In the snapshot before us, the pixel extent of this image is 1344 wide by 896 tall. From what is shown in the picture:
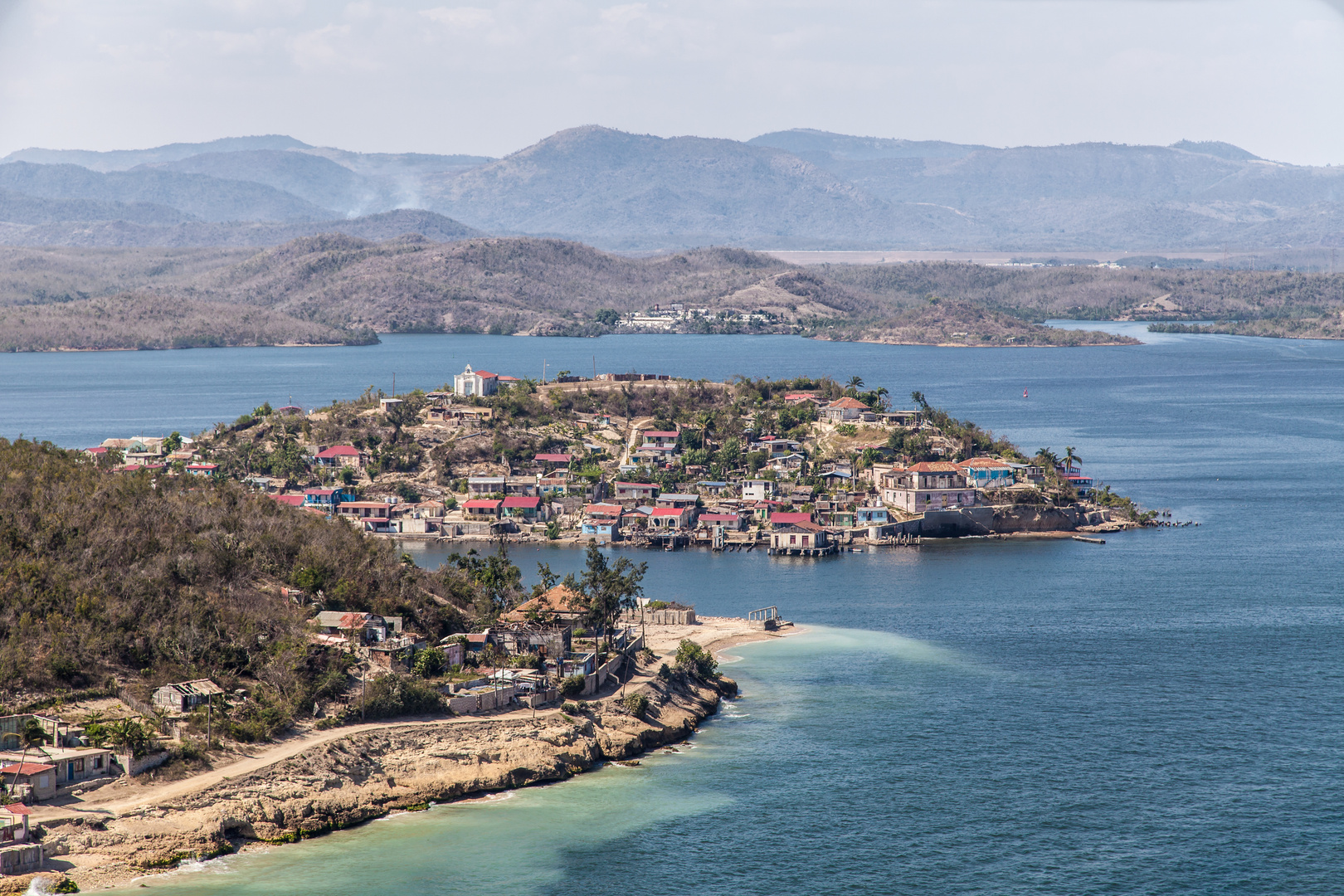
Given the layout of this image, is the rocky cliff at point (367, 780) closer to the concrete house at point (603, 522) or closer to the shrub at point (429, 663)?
the shrub at point (429, 663)

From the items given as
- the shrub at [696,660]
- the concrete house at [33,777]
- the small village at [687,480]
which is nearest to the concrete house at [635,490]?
the small village at [687,480]

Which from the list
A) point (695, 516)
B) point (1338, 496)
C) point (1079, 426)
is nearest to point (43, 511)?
point (695, 516)

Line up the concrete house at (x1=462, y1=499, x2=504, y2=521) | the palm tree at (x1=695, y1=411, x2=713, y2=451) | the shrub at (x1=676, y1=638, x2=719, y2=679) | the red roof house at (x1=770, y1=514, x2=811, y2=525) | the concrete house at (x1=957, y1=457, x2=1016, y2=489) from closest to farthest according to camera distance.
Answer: the shrub at (x1=676, y1=638, x2=719, y2=679)
the red roof house at (x1=770, y1=514, x2=811, y2=525)
the concrete house at (x1=462, y1=499, x2=504, y2=521)
the concrete house at (x1=957, y1=457, x2=1016, y2=489)
the palm tree at (x1=695, y1=411, x2=713, y2=451)

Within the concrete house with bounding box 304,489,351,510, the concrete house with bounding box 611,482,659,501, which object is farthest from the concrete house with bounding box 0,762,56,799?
the concrete house with bounding box 611,482,659,501

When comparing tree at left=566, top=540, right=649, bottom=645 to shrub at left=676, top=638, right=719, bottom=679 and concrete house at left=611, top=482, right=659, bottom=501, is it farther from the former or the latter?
concrete house at left=611, top=482, right=659, bottom=501

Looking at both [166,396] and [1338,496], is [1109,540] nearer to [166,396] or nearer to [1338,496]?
[1338,496]

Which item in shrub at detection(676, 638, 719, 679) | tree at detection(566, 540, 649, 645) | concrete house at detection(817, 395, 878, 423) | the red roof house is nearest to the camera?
shrub at detection(676, 638, 719, 679)

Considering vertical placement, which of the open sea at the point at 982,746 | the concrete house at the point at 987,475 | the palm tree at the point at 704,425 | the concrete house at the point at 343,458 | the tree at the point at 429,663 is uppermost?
the palm tree at the point at 704,425
